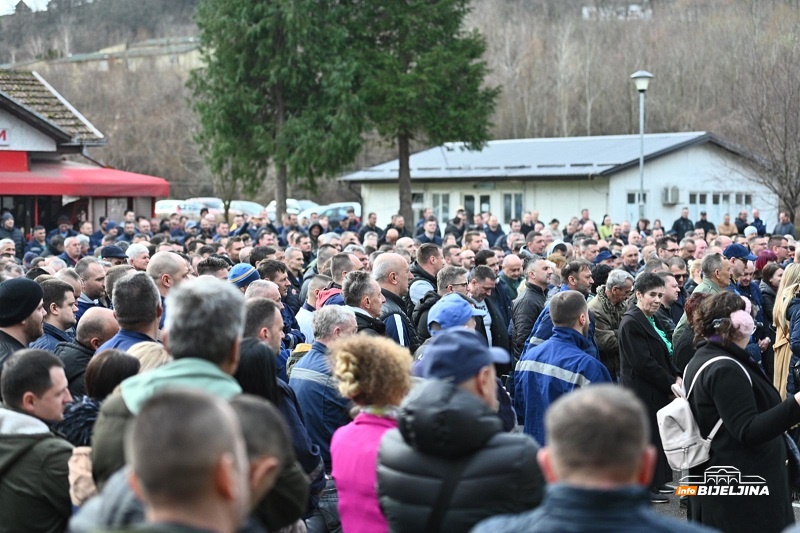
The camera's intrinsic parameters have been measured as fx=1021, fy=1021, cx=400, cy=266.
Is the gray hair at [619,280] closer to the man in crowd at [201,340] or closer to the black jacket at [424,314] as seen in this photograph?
the black jacket at [424,314]

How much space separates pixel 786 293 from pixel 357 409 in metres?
5.89

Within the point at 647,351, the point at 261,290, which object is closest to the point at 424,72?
the point at 647,351

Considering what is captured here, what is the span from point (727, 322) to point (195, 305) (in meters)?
3.38

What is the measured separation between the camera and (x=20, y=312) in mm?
6316

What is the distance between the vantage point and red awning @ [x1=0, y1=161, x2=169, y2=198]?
2584cm

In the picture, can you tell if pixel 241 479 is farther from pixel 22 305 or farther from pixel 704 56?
pixel 704 56

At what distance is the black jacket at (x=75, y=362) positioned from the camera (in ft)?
18.7

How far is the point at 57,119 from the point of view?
28.1m

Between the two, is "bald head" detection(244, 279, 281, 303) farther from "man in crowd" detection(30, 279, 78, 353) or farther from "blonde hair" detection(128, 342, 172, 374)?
"blonde hair" detection(128, 342, 172, 374)

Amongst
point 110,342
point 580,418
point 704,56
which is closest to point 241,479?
point 580,418

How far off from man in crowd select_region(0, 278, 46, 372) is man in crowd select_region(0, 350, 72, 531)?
5.98ft

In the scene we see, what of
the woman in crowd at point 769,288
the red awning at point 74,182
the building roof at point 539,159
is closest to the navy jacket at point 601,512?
the woman in crowd at point 769,288

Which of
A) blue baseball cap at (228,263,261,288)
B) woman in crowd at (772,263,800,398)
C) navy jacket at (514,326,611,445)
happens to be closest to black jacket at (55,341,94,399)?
blue baseball cap at (228,263,261,288)

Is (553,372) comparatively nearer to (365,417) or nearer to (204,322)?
(365,417)
